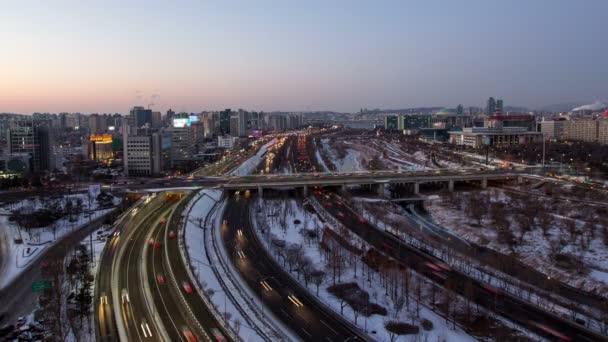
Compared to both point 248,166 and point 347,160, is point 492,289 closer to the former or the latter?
point 248,166

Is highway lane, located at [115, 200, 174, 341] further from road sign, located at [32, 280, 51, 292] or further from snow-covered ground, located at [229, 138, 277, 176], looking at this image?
snow-covered ground, located at [229, 138, 277, 176]

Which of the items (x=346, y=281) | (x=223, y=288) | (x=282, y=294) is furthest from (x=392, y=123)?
(x=223, y=288)

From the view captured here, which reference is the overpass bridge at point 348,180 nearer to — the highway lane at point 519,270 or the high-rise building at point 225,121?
the highway lane at point 519,270

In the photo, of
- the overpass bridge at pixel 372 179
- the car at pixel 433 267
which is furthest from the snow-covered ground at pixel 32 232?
the car at pixel 433 267

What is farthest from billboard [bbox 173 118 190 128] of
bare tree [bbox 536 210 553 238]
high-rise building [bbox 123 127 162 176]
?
bare tree [bbox 536 210 553 238]

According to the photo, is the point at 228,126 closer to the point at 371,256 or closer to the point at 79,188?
the point at 79,188
